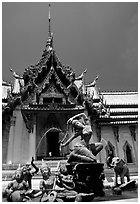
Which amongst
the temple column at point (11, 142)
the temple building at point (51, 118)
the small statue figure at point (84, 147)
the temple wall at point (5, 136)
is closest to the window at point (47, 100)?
the temple building at point (51, 118)

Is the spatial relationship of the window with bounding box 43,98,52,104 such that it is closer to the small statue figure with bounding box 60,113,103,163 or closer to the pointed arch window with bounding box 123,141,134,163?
the pointed arch window with bounding box 123,141,134,163

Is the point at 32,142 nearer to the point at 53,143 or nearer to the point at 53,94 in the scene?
the point at 53,143

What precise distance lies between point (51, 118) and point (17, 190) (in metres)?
10.2

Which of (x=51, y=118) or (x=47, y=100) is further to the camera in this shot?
(x=47, y=100)

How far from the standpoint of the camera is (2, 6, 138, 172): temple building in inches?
540

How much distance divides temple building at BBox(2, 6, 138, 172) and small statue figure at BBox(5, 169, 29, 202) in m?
8.43

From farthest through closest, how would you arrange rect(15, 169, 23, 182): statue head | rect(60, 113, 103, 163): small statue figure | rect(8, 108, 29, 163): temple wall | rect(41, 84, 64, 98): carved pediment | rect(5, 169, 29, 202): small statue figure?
rect(41, 84, 64, 98): carved pediment, rect(8, 108, 29, 163): temple wall, rect(60, 113, 103, 163): small statue figure, rect(15, 169, 23, 182): statue head, rect(5, 169, 29, 202): small statue figure

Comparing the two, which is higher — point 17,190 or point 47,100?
point 47,100

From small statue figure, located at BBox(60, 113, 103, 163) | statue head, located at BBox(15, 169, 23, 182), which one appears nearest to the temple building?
small statue figure, located at BBox(60, 113, 103, 163)

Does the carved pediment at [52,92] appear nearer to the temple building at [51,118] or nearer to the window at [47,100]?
the temple building at [51,118]

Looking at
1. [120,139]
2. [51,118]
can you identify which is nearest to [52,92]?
[51,118]

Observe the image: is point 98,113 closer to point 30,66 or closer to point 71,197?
point 30,66

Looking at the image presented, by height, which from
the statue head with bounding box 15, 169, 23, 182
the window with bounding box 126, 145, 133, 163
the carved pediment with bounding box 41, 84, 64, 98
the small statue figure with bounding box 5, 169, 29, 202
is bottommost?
the window with bounding box 126, 145, 133, 163

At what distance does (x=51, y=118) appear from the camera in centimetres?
1474
